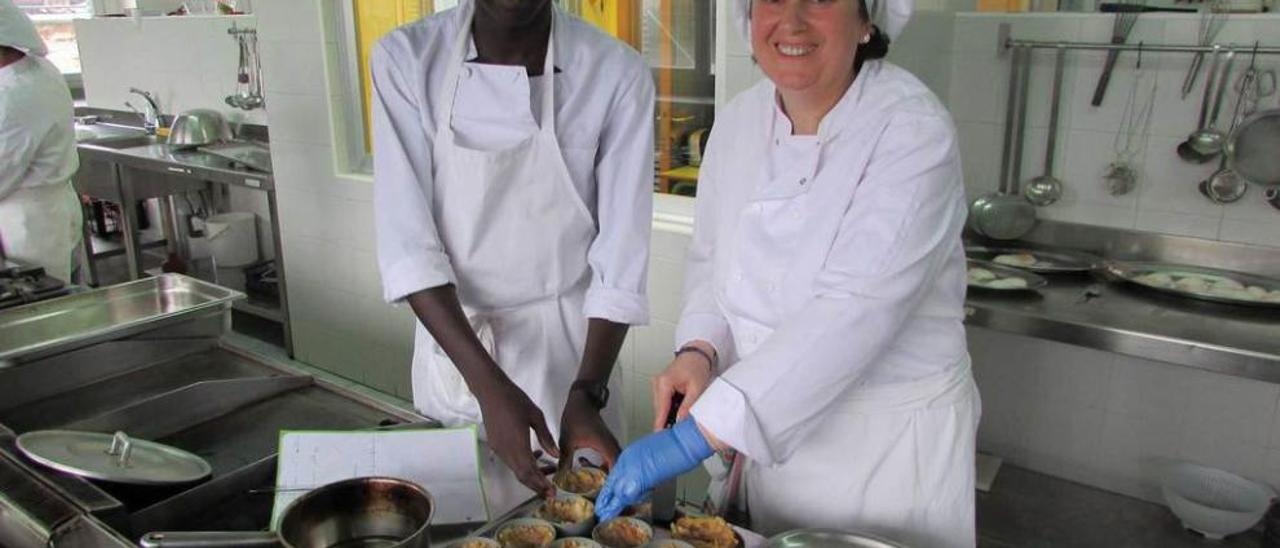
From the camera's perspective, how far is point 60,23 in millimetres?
6172

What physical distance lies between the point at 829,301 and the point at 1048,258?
180 cm

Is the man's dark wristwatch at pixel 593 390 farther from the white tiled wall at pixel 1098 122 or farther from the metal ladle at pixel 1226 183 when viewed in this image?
the metal ladle at pixel 1226 183

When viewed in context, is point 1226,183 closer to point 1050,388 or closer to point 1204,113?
point 1204,113

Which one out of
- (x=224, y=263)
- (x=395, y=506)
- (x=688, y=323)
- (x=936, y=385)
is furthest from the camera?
(x=224, y=263)

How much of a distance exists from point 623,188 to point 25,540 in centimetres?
102

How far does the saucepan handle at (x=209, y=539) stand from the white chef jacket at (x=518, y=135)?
50 cm

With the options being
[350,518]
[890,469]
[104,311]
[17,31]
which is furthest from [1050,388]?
[17,31]

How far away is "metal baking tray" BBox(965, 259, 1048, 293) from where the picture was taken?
2.32 meters

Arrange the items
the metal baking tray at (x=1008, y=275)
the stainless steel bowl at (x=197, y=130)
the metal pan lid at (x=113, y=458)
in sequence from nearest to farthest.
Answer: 1. the metal pan lid at (x=113, y=458)
2. the metal baking tray at (x=1008, y=275)
3. the stainless steel bowl at (x=197, y=130)

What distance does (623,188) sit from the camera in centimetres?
157

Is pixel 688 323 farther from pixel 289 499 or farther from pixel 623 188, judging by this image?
pixel 289 499

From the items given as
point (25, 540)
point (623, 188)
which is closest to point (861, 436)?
point (623, 188)

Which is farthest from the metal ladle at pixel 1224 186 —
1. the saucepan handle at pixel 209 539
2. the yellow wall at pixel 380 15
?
the yellow wall at pixel 380 15

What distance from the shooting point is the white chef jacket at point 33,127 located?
9.80 feet
